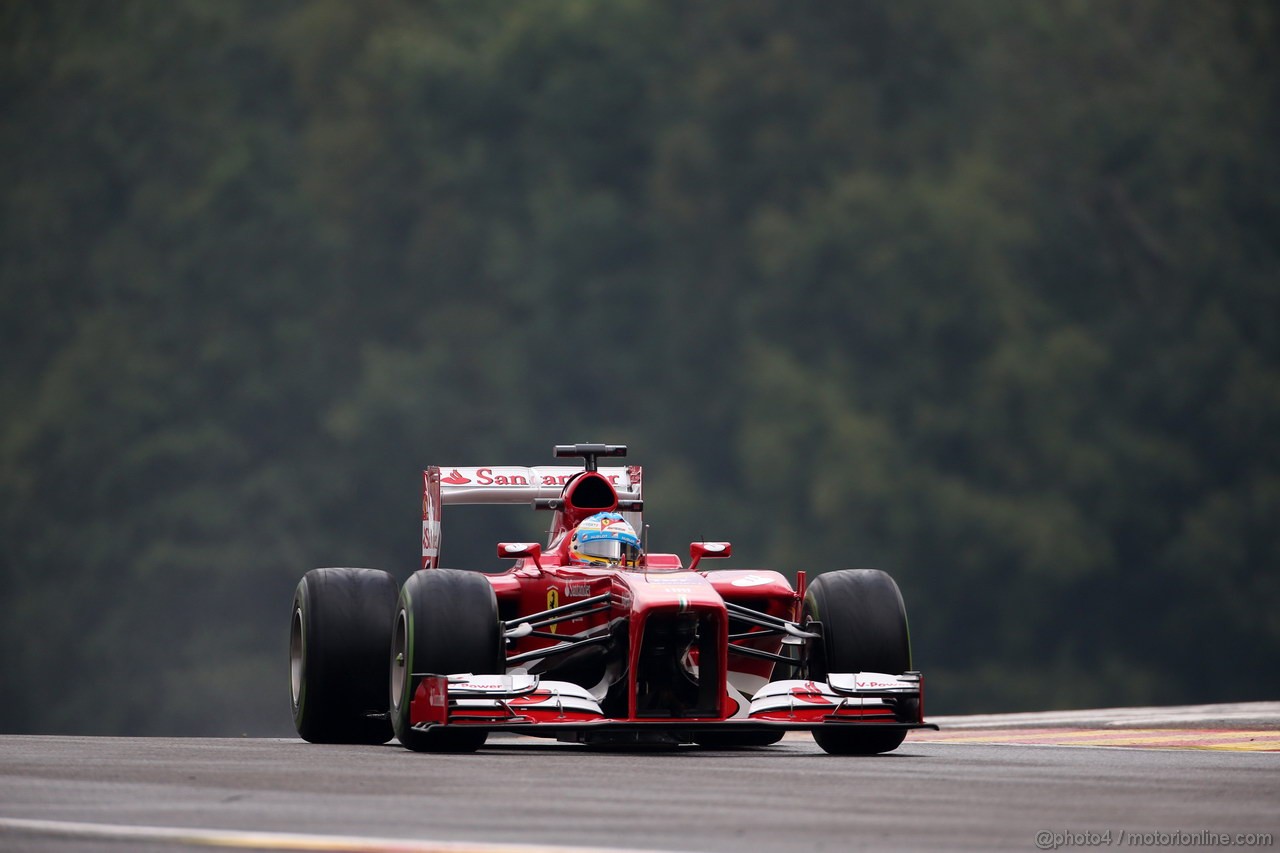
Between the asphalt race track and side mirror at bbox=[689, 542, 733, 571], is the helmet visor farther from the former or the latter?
the asphalt race track

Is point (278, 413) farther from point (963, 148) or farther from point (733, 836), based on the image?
point (733, 836)

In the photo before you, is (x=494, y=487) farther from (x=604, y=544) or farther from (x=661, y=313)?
(x=661, y=313)

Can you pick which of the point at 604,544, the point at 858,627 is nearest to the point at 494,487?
the point at 604,544

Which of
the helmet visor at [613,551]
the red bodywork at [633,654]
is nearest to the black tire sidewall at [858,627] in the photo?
the red bodywork at [633,654]

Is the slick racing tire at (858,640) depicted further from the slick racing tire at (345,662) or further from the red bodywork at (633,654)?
the slick racing tire at (345,662)

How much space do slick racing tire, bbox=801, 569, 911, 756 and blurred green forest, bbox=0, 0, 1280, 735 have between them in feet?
148

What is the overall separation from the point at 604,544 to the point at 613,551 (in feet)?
0.27

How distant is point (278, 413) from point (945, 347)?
19834 mm

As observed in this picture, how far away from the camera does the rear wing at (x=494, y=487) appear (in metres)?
19.2

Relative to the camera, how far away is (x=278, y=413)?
6938cm

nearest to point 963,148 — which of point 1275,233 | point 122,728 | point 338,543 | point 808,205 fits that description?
point 808,205
